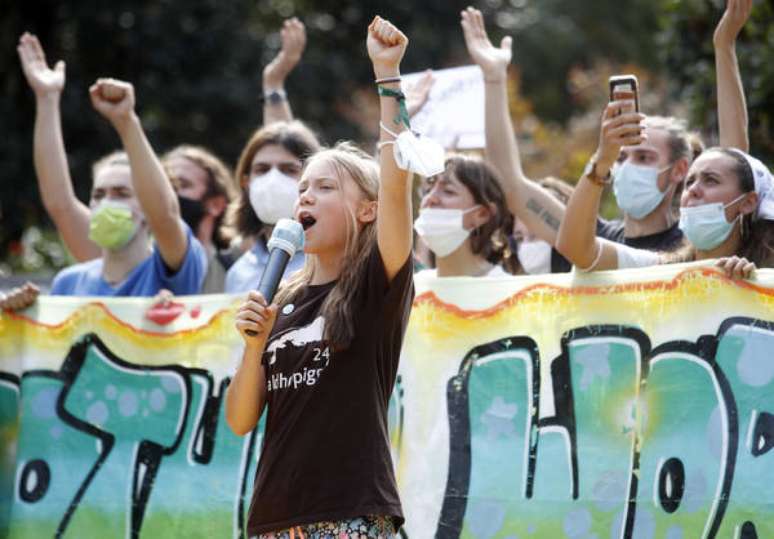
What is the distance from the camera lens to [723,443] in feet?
14.3

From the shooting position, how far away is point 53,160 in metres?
6.52

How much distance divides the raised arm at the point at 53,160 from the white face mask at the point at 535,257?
6.94 ft

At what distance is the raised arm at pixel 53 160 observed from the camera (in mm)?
6488

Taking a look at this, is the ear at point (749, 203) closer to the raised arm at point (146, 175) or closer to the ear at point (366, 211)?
the ear at point (366, 211)

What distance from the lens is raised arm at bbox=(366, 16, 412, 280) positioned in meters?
3.62

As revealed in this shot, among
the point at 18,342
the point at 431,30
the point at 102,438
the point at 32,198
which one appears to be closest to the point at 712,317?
the point at 102,438

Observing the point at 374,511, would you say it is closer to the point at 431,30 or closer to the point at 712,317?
the point at 712,317

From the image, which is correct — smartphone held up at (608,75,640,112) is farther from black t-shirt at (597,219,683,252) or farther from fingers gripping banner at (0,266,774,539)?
black t-shirt at (597,219,683,252)

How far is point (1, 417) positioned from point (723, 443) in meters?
3.00

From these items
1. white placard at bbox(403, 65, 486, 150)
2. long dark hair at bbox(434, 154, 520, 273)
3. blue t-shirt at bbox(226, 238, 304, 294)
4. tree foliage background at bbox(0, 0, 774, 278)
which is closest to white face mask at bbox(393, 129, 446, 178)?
long dark hair at bbox(434, 154, 520, 273)

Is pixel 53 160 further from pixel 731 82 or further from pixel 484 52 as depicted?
pixel 731 82

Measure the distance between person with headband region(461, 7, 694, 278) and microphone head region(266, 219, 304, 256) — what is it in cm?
209

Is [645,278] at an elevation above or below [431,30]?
below

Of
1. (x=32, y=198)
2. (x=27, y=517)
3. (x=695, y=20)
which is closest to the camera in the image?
(x=27, y=517)
